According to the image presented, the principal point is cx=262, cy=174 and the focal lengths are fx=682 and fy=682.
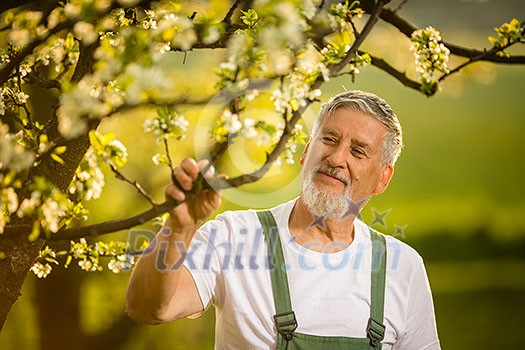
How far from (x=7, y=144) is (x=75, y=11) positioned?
0.19 m

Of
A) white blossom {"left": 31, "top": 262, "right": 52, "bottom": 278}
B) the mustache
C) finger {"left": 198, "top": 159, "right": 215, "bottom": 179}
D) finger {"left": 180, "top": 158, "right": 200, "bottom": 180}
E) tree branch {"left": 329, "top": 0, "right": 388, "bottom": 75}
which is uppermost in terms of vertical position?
tree branch {"left": 329, "top": 0, "right": 388, "bottom": 75}

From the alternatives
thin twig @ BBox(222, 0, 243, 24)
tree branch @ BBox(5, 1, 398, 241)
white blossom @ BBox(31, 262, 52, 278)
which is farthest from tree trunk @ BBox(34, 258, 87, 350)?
tree branch @ BBox(5, 1, 398, 241)

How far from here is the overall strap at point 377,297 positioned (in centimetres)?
149

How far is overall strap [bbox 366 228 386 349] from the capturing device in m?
1.49

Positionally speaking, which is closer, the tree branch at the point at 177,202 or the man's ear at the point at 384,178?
the tree branch at the point at 177,202

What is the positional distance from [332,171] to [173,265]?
501 millimetres

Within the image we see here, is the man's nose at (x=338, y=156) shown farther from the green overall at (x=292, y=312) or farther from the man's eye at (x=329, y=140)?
the green overall at (x=292, y=312)

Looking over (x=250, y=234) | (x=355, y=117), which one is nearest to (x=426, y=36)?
(x=355, y=117)

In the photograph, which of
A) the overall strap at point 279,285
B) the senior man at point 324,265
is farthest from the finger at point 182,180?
the overall strap at point 279,285

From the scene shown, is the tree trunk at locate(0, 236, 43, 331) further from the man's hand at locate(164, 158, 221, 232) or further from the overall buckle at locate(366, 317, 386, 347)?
the overall buckle at locate(366, 317, 386, 347)

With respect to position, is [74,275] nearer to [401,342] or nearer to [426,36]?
[401,342]

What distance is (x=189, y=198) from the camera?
90cm

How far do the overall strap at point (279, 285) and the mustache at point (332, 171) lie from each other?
165 millimetres

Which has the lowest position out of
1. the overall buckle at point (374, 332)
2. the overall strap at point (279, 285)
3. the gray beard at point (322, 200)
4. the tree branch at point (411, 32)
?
the overall buckle at point (374, 332)
